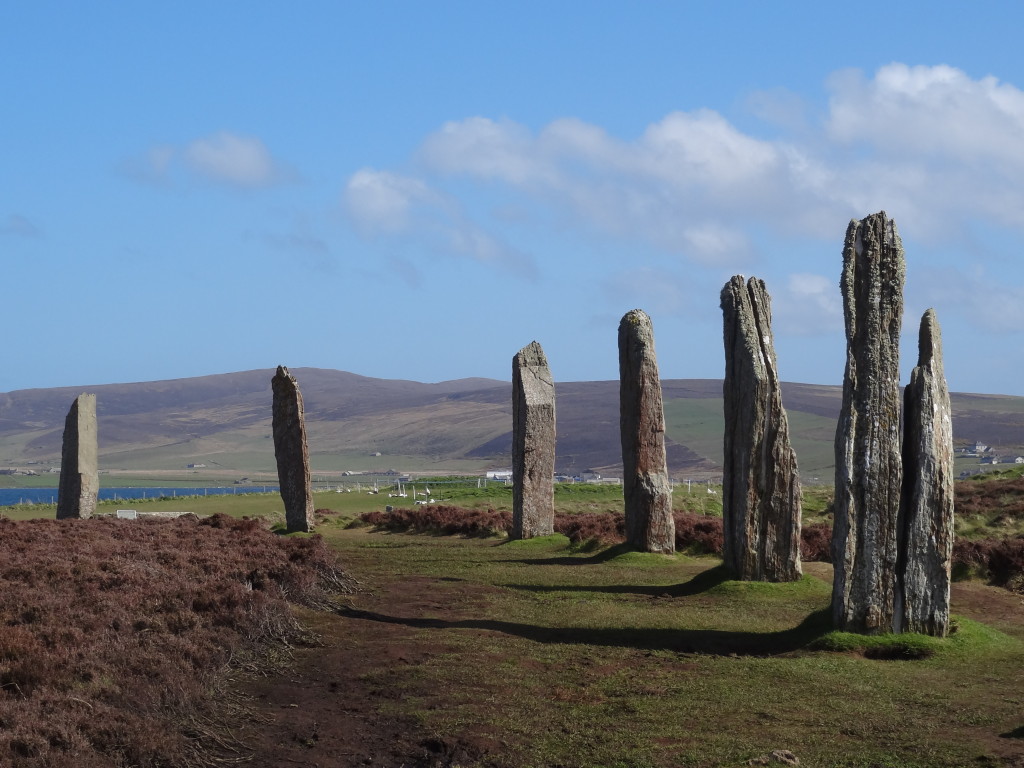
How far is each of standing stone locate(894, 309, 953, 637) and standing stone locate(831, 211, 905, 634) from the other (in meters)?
0.15

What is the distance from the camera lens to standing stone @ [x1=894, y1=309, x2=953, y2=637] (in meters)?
12.6

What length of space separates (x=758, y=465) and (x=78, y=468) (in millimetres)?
19451

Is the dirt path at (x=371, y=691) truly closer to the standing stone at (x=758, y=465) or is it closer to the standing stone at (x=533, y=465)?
the standing stone at (x=758, y=465)

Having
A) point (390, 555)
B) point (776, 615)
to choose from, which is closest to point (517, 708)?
point (776, 615)

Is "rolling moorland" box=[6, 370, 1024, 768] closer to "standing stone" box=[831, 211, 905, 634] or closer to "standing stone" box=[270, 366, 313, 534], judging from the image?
"standing stone" box=[831, 211, 905, 634]

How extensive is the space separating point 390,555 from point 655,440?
6.05 meters

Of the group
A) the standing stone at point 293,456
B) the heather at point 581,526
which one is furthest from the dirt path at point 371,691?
the standing stone at point 293,456

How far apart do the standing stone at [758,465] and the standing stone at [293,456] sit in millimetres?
13437

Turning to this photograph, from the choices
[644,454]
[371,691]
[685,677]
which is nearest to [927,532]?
[685,677]

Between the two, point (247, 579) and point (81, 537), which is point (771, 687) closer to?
point (247, 579)

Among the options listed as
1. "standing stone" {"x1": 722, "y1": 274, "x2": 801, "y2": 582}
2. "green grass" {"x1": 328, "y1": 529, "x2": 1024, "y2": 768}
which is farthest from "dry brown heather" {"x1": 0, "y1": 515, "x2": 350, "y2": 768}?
"standing stone" {"x1": 722, "y1": 274, "x2": 801, "y2": 582}

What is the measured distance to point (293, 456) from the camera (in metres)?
28.7

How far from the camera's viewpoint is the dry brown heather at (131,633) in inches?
329

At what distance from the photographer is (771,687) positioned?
437 inches
